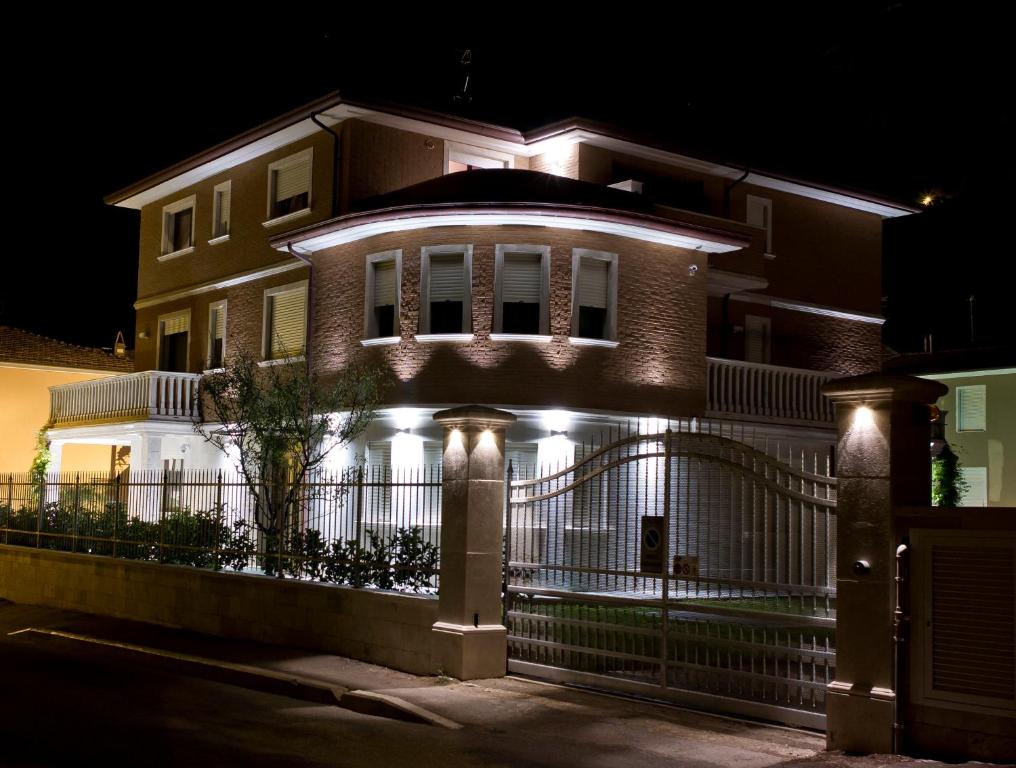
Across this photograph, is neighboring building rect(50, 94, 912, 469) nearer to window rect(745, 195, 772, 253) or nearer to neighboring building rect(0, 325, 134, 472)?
window rect(745, 195, 772, 253)

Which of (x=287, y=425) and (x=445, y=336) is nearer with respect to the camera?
(x=287, y=425)

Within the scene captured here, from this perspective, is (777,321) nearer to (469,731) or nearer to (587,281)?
(587,281)

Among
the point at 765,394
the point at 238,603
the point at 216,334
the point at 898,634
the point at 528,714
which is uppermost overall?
the point at 216,334

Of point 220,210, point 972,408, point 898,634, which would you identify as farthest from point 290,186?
point 972,408

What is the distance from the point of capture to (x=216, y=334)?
28.0m

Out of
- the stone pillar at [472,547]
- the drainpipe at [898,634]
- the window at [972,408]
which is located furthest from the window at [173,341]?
the window at [972,408]

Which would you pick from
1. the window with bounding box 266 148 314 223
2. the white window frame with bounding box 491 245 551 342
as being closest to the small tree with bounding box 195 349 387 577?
the white window frame with bounding box 491 245 551 342

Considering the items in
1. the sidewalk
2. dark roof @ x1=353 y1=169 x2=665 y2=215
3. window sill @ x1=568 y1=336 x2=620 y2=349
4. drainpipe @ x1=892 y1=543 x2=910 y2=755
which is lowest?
the sidewalk

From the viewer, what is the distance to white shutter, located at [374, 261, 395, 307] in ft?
71.6

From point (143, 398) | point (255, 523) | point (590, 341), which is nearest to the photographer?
point (255, 523)

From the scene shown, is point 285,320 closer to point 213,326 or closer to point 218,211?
point 213,326

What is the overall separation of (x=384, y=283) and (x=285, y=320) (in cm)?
415

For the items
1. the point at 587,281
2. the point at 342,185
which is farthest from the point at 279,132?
the point at 587,281

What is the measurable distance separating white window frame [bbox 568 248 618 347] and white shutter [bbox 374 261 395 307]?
3369 millimetres
